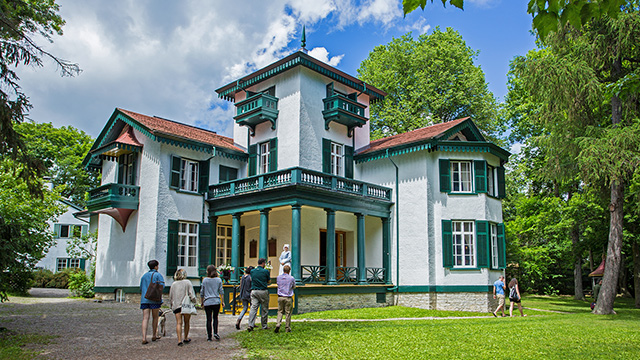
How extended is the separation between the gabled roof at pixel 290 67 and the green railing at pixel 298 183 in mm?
5623

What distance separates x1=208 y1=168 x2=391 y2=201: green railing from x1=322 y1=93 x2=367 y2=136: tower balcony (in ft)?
11.7

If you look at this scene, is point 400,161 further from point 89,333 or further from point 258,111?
point 89,333

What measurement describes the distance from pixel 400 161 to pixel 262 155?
263 inches

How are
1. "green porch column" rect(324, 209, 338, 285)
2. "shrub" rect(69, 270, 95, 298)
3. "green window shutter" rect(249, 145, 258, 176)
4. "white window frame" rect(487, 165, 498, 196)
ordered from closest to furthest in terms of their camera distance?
"green porch column" rect(324, 209, 338, 285) < "white window frame" rect(487, 165, 498, 196) < "green window shutter" rect(249, 145, 258, 176) < "shrub" rect(69, 270, 95, 298)

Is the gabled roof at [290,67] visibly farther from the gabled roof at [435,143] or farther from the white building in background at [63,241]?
the white building in background at [63,241]

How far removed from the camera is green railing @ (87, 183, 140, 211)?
20766mm

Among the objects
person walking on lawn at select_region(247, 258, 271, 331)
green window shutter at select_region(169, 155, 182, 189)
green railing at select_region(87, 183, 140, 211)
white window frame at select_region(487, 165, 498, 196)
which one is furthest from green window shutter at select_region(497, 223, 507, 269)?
green railing at select_region(87, 183, 140, 211)

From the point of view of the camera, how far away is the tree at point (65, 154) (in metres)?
42.8

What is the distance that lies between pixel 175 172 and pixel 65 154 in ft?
92.8

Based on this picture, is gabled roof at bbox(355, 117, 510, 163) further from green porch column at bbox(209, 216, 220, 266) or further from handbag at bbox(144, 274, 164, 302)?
handbag at bbox(144, 274, 164, 302)

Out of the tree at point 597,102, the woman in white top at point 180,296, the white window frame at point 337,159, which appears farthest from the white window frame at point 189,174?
the tree at point 597,102

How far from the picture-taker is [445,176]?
21.8m

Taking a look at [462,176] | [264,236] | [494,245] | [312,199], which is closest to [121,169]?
[264,236]

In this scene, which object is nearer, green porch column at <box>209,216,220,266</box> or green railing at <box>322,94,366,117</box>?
green porch column at <box>209,216,220,266</box>
